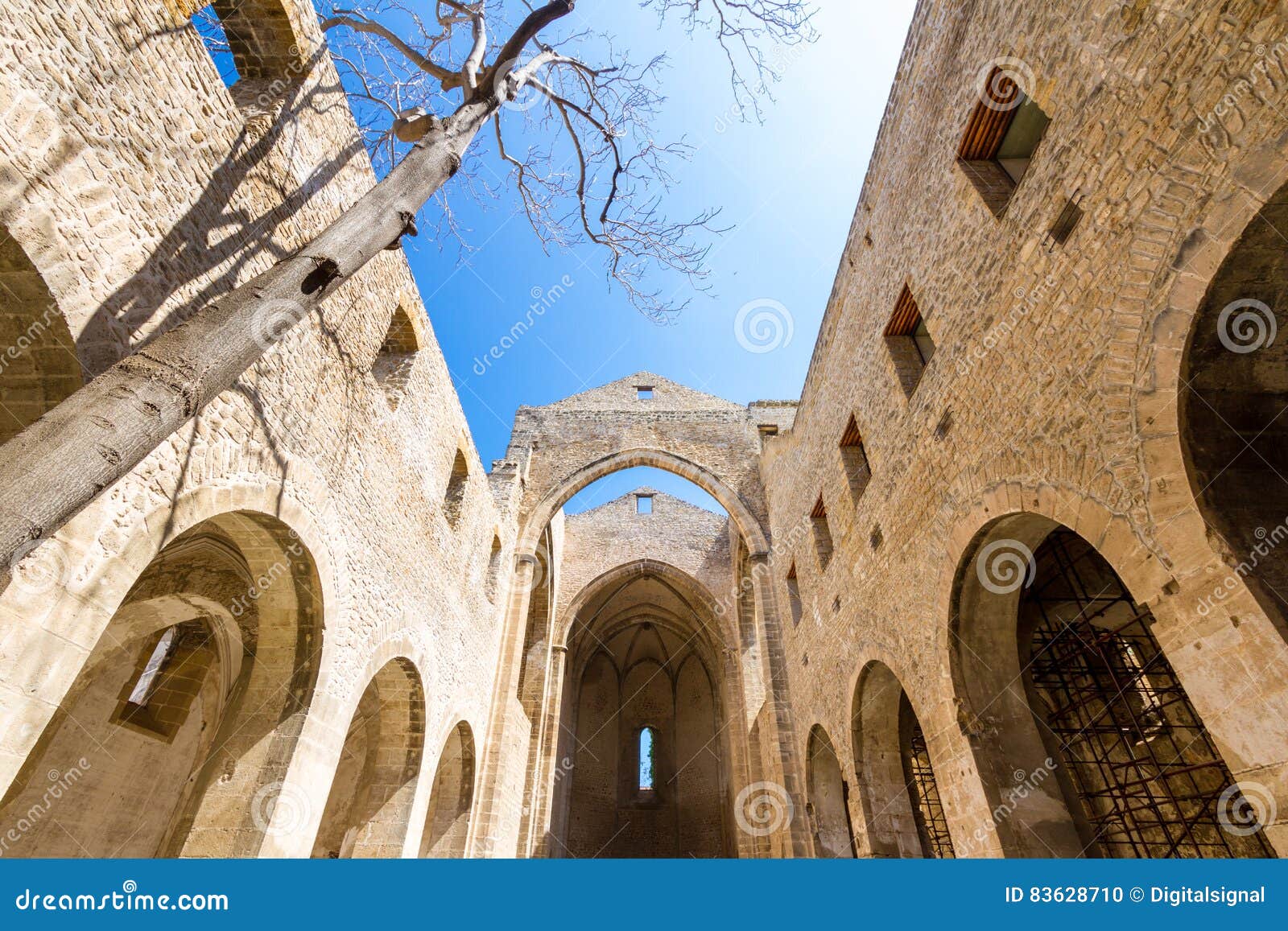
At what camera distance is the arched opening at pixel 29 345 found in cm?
269

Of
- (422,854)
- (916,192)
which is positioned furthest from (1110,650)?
(422,854)

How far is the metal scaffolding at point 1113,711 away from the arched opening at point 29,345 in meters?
6.60

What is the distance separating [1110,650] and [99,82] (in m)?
9.31

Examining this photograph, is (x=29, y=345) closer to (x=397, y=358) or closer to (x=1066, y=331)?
(x=397, y=358)

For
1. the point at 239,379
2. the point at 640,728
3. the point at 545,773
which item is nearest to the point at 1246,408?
the point at 239,379

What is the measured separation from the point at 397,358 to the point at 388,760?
16.6 ft

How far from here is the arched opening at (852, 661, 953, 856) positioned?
6.43 m

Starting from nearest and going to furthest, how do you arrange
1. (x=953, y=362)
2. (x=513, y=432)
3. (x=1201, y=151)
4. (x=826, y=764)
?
(x=1201, y=151) → (x=953, y=362) → (x=826, y=764) → (x=513, y=432)

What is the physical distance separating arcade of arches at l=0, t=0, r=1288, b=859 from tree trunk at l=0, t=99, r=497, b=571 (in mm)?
82

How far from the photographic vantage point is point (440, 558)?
7.99m

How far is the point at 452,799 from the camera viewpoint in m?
9.30

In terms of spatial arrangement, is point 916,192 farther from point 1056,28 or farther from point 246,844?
point 246,844

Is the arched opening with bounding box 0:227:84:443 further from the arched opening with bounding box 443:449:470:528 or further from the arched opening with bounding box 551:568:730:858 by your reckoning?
the arched opening with bounding box 551:568:730:858

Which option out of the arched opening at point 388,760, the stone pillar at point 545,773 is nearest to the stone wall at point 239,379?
the arched opening at point 388,760
